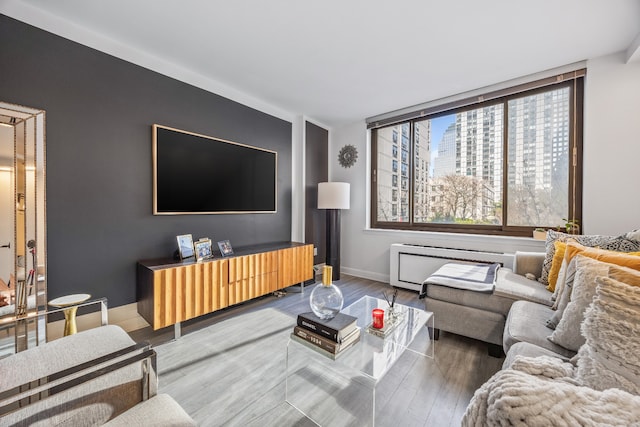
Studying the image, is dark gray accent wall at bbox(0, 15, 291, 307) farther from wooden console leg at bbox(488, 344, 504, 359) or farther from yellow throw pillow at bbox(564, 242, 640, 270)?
yellow throw pillow at bbox(564, 242, 640, 270)

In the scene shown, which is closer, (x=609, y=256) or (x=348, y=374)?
(x=609, y=256)

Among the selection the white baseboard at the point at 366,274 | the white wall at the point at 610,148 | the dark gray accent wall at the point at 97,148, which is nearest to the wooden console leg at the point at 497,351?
the white wall at the point at 610,148

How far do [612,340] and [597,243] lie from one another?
1.67m

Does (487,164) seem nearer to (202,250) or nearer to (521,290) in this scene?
(521,290)

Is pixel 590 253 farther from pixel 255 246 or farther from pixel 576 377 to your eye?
pixel 255 246

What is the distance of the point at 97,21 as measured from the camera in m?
1.87

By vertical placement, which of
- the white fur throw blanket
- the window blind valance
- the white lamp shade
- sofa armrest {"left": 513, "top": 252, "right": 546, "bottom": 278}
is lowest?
sofa armrest {"left": 513, "top": 252, "right": 546, "bottom": 278}

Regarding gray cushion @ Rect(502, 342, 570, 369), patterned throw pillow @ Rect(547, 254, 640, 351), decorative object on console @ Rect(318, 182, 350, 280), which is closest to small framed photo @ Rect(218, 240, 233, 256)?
decorative object on console @ Rect(318, 182, 350, 280)

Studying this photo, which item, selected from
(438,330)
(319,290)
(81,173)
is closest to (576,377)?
(319,290)

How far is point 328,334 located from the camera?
131 centimetres

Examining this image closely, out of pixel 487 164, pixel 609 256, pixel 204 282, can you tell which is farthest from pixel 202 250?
pixel 487 164

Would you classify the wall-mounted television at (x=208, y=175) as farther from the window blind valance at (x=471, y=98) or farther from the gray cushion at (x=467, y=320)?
the gray cushion at (x=467, y=320)

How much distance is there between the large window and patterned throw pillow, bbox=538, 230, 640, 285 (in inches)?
25.3

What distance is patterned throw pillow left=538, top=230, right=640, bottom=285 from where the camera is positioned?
1.74 metres
